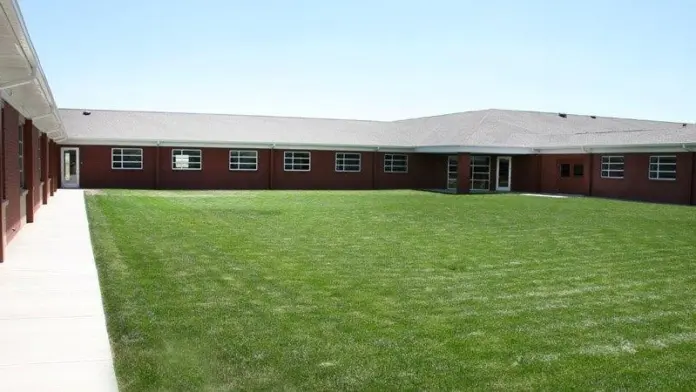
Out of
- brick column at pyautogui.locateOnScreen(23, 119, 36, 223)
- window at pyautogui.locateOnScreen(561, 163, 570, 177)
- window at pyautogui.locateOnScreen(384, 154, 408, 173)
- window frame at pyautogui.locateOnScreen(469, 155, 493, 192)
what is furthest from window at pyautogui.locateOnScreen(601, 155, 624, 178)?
brick column at pyautogui.locateOnScreen(23, 119, 36, 223)

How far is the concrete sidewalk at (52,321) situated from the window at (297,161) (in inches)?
934

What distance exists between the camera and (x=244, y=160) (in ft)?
116

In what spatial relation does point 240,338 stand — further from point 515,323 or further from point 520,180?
point 520,180

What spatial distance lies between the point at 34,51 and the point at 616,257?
984 cm

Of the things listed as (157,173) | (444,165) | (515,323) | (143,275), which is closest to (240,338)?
(515,323)

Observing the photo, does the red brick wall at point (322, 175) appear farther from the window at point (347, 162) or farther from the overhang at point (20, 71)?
the overhang at point (20, 71)

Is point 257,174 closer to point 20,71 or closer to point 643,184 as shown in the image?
point 643,184

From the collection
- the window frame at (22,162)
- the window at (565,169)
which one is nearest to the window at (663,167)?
the window at (565,169)

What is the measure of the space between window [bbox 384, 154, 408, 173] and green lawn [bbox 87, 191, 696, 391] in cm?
2238

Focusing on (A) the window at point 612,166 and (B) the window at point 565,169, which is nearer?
(A) the window at point 612,166

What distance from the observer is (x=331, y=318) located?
718 cm

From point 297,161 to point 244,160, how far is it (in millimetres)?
2868

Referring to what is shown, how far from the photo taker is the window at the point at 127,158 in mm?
33188

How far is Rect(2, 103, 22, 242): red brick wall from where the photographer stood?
38.9 feet
